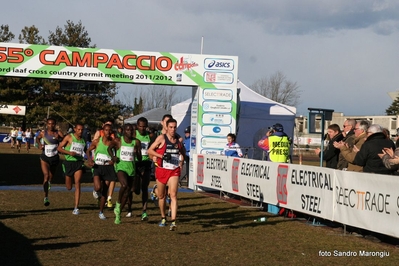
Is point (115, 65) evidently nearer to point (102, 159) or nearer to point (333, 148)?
point (102, 159)

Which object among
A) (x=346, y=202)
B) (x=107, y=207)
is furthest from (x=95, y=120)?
(x=346, y=202)

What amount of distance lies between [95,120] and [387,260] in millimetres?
63826

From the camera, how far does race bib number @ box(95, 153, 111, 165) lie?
13.8m

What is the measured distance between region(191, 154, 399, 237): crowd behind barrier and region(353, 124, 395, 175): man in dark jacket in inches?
16.2

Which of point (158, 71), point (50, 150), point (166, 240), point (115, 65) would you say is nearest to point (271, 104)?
point (158, 71)

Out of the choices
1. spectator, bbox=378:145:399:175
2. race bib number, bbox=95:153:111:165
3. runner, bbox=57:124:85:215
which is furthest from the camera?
runner, bbox=57:124:85:215

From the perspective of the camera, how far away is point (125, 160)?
12859 mm

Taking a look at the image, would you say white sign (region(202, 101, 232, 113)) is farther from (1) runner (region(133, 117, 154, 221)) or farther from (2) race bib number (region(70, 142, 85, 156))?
(2) race bib number (region(70, 142, 85, 156))

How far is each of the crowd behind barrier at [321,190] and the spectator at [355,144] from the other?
498 mm

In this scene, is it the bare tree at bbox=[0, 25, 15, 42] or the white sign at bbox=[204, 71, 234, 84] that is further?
the bare tree at bbox=[0, 25, 15, 42]

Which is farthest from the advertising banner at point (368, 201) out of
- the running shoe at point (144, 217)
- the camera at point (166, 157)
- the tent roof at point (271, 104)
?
the tent roof at point (271, 104)

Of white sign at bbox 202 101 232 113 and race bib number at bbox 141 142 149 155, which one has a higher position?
white sign at bbox 202 101 232 113

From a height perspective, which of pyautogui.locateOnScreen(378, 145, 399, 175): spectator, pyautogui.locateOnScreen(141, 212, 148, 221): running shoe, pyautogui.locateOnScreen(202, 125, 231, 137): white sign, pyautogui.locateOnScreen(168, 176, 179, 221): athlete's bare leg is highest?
pyautogui.locateOnScreen(202, 125, 231, 137): white sign

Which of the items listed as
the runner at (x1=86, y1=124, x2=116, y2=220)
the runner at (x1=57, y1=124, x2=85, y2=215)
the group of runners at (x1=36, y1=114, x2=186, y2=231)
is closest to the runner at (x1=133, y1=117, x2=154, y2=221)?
the group of runners at (x1=36, y1=114, x2=186, y2=231)
